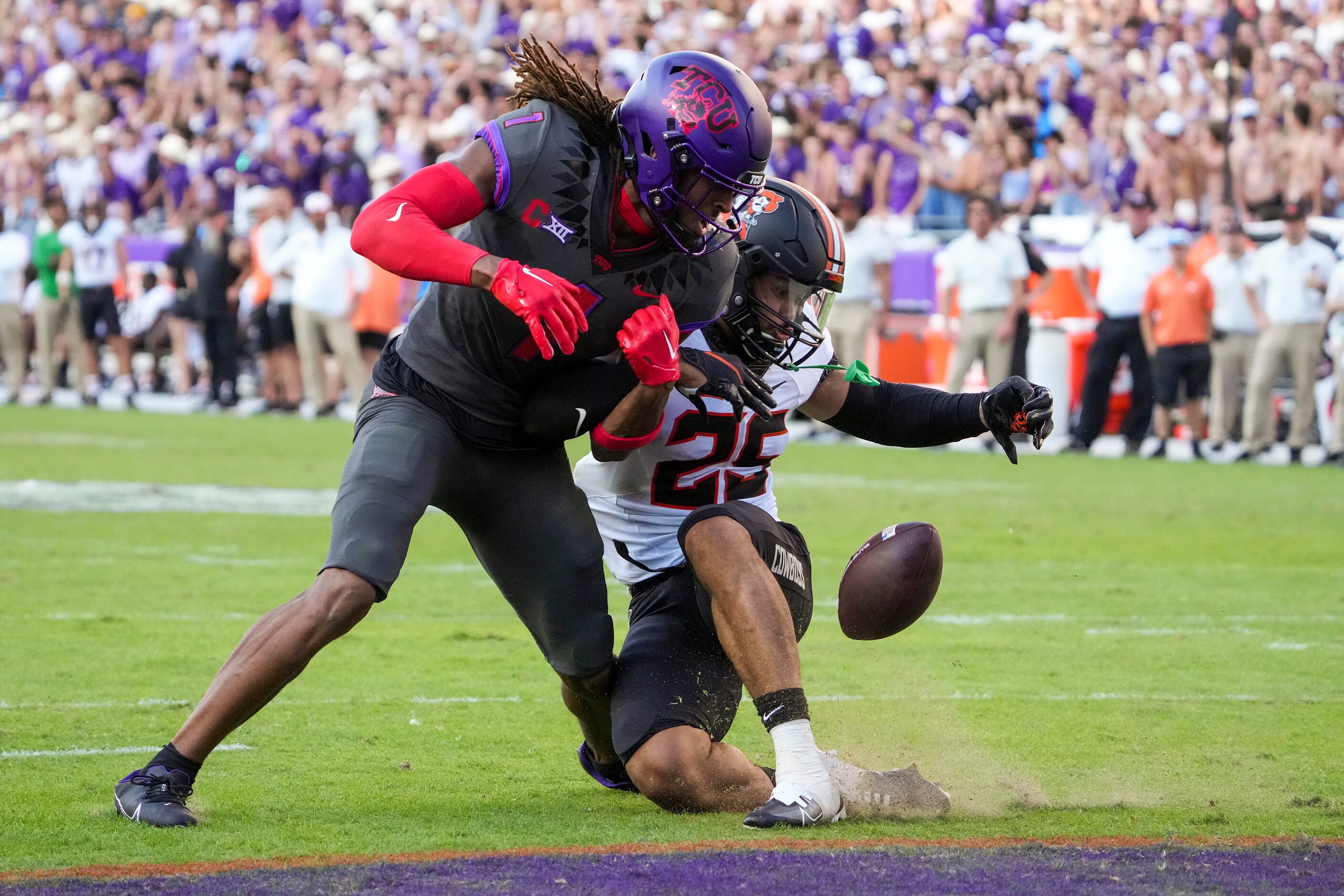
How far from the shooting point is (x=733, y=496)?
4227 millimetres

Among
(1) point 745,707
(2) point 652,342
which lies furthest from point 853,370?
(1) point 745,707

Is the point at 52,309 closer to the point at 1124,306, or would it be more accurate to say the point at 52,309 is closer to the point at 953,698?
the point at 1124,306

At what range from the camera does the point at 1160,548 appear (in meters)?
8.35

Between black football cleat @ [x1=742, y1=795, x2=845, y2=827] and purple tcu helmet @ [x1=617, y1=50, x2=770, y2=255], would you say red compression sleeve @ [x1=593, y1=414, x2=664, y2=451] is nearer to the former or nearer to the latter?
purple tcu helmet @ [x1=617, y1=50, x2=770, y2=255]

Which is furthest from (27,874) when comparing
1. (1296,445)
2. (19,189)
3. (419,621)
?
(19,189)

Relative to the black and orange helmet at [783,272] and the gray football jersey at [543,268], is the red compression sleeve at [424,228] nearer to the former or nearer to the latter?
the gray football jersey at [543,268]

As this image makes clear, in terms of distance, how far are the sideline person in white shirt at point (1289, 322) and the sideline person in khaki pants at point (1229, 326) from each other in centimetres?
8

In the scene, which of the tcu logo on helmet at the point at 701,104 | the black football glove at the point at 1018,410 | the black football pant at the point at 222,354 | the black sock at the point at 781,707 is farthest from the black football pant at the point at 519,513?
the black football pant at the point at 222,354

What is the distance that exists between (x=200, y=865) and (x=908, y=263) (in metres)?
12.4

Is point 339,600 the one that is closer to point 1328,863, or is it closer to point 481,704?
point 481,704

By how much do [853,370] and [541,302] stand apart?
116 cm

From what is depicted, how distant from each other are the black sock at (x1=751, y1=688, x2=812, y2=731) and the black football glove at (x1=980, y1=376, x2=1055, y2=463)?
2.65 feet

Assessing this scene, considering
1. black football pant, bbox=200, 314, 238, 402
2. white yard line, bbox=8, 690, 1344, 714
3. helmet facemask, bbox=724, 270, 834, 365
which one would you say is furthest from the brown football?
black football pant, bbox=200, 314, 238, 402

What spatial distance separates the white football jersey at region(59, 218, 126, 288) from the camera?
1744 centimetres
